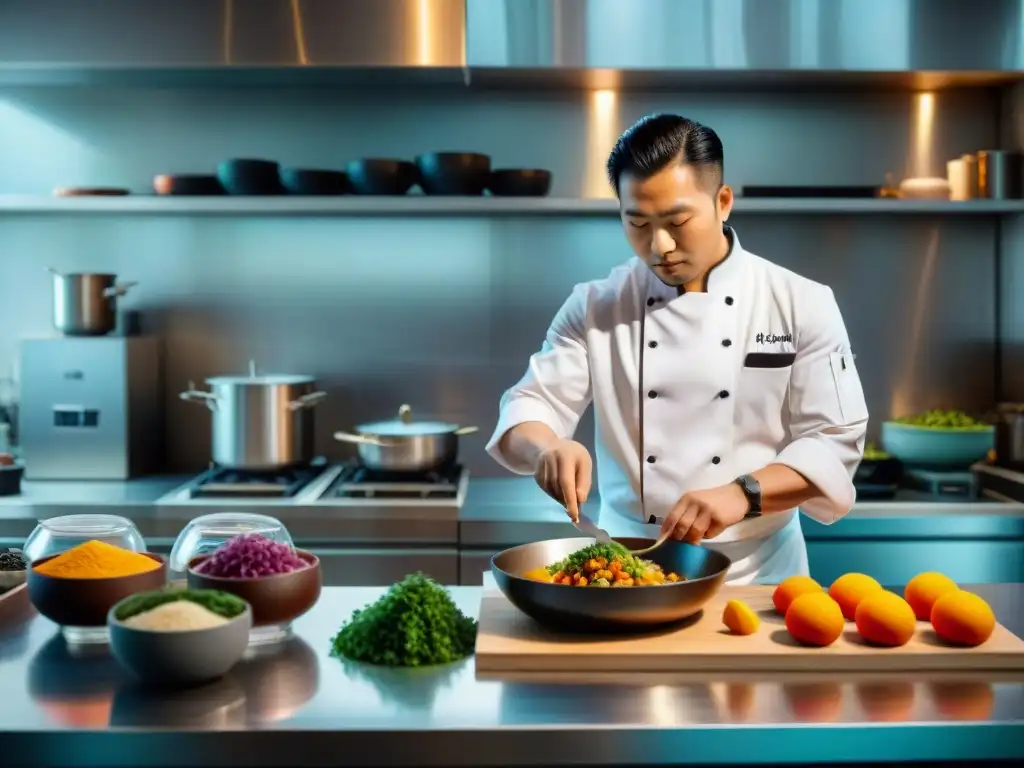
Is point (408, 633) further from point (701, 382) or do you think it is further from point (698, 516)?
point (701, 382)

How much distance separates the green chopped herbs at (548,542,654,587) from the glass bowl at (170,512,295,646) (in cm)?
42

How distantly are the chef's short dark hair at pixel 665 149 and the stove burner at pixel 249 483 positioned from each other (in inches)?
65.8

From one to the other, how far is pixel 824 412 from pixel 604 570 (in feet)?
2.45

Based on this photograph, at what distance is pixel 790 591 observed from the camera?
1.67 m

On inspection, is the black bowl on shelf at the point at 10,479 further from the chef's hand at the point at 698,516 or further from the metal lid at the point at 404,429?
the chef's hand at the point at 698,516

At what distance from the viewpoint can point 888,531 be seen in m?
3.13

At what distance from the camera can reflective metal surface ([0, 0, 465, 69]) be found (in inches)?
129

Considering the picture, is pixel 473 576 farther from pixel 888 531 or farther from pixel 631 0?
pixel 631 0

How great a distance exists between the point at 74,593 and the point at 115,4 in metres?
2.32

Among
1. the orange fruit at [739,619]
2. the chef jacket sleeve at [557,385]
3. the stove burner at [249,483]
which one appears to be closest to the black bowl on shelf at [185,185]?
the stove burner at [249,483]

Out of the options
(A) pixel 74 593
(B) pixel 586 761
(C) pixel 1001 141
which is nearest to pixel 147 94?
(A) pixel 74 593

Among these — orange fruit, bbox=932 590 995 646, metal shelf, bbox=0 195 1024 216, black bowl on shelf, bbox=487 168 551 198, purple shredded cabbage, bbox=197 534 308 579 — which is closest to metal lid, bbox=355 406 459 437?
metal shelf, bbox=0 195 1024 216

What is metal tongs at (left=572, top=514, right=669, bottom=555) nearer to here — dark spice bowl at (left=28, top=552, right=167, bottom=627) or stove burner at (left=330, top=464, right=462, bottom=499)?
dark spice bowl at (left=28, top=552, right=167, bottom=627)

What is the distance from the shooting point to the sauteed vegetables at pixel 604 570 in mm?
1586
